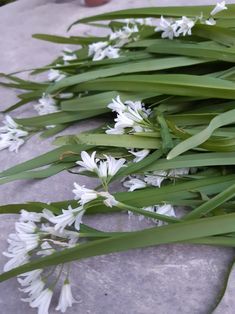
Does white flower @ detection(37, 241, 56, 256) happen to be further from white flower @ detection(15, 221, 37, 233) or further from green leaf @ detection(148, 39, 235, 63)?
green leaf @ detection(148, 39, 235, 63)

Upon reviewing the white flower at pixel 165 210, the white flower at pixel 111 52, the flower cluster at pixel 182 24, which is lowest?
the white flower at pixel 165 210

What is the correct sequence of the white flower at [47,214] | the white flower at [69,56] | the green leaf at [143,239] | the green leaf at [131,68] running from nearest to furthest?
the green leaf at [143,239] < the white flower at [47,214] < the green leaf at [131,68] < the white flower at [69,56]

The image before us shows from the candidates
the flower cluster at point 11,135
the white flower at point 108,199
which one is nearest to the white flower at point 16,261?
the white flower at point 108,199

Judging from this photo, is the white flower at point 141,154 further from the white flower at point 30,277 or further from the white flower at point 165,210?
the white flower at point 30,277

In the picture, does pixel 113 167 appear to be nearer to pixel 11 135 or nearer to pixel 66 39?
pixel 11 135

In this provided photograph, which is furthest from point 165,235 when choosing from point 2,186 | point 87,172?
point 2,186

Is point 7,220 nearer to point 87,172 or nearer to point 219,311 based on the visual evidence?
point 87,172

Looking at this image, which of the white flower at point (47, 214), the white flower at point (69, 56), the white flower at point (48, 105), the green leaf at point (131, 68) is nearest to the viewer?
the white flower at point (47, 214)

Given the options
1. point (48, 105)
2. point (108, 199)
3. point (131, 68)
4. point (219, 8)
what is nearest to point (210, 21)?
point (219, 8)
